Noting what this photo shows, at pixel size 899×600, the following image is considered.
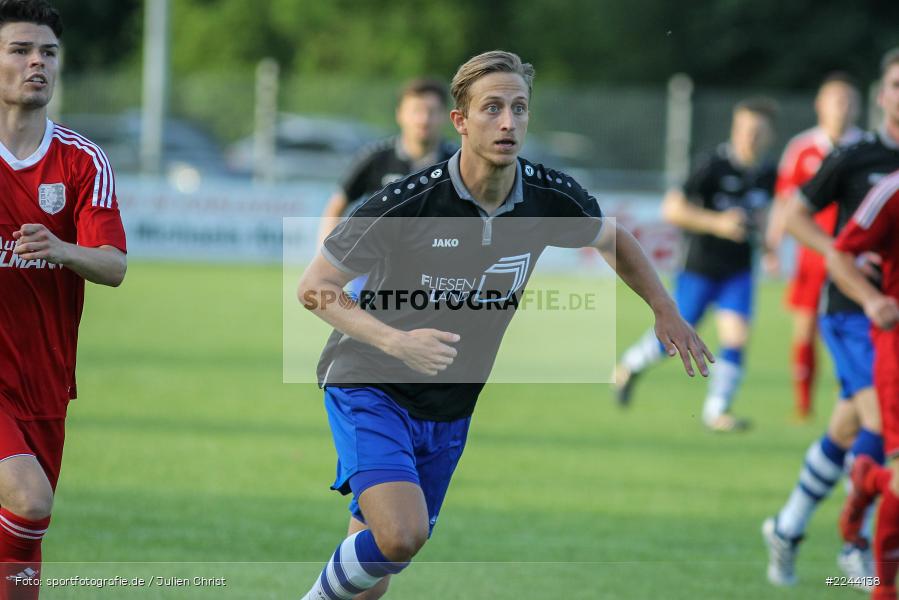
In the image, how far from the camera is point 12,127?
5023 millimetres

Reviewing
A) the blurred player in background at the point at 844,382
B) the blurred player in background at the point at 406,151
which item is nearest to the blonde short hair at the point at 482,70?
the blurred player in background at the point at 844,382

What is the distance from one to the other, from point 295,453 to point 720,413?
11.8 ft

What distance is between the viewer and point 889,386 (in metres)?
5.64

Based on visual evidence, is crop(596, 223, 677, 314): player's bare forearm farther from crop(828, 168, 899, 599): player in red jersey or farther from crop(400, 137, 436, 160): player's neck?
crop(400, 137, 436, 160): player's neck

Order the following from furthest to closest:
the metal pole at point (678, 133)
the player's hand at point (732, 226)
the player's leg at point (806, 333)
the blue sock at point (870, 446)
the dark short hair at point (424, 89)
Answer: the metal pole at point (678, 133) → the player's leg at point (806, 333) → the player's hand at point (732, 226) → the dark short hair at point (424, 89) → the blue sock at point (870, 446)

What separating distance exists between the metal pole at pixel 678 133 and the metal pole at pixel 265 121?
7557mm

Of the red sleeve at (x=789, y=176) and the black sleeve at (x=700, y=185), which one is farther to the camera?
the black sleeve at (x=700, y=185)

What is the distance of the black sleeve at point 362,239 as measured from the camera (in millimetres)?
4879

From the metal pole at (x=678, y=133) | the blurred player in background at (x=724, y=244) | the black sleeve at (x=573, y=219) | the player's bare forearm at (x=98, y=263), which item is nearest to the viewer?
the player's bare forearm at (x=98, y=263)

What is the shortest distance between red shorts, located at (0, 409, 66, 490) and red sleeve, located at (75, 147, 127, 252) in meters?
0.67

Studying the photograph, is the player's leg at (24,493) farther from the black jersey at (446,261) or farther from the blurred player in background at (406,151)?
the blurred player in background at (406,151)

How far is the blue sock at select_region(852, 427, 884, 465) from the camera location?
6801 millimetres

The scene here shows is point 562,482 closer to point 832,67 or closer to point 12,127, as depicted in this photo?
point 12,127

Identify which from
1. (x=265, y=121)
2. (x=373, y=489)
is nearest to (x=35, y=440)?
(x=373, y=489)
